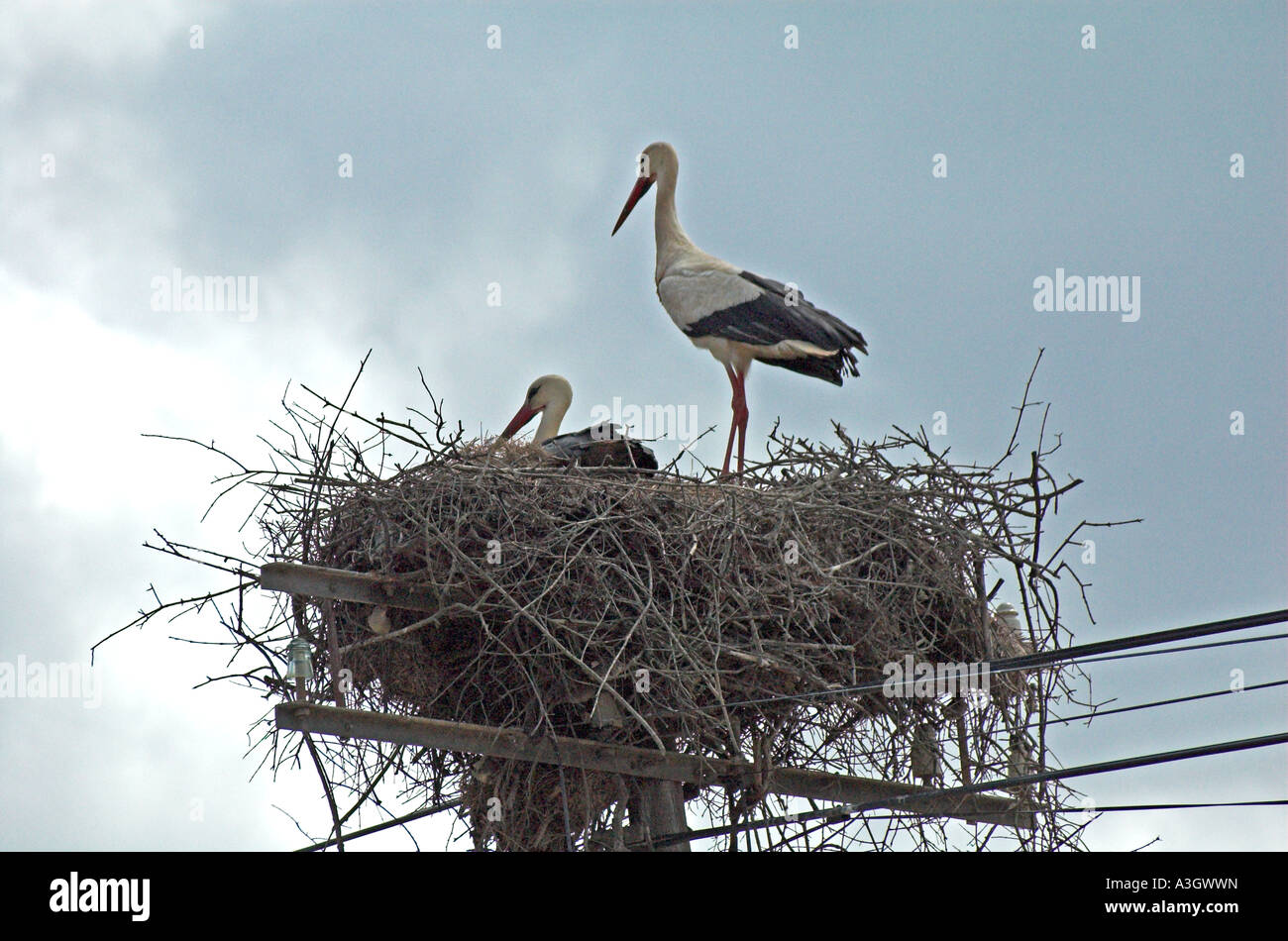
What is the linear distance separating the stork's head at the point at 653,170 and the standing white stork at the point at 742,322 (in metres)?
0.60

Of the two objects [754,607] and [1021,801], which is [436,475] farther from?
[1021,801]

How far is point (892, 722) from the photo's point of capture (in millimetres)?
6445

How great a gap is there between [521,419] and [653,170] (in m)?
1.81

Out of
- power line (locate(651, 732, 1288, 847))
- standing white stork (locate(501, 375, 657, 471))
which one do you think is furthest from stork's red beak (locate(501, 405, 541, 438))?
power line (locate(651, 732, 1288, 847))

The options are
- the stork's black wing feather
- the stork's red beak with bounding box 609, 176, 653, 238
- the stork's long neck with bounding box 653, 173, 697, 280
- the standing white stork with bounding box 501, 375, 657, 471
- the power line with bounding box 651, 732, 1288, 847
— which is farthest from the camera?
the stork's red beak with bounding box 609, 176, 653, 238

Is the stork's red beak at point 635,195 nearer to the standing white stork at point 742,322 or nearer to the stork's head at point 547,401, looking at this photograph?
the standing white stork at point 742,322

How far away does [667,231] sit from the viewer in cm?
916

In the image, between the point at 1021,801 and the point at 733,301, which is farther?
the point at 733,301

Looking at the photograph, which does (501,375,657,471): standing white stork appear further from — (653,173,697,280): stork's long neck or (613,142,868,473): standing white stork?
(653,173,697,280): stork's long neck

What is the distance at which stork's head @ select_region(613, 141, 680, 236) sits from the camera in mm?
9430

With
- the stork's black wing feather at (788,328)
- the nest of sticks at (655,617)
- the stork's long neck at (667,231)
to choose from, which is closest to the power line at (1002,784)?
the nest of sticks at (655,617)

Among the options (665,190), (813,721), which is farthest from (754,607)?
(665,190)

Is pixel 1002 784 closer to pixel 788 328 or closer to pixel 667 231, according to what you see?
pixel 788 328
